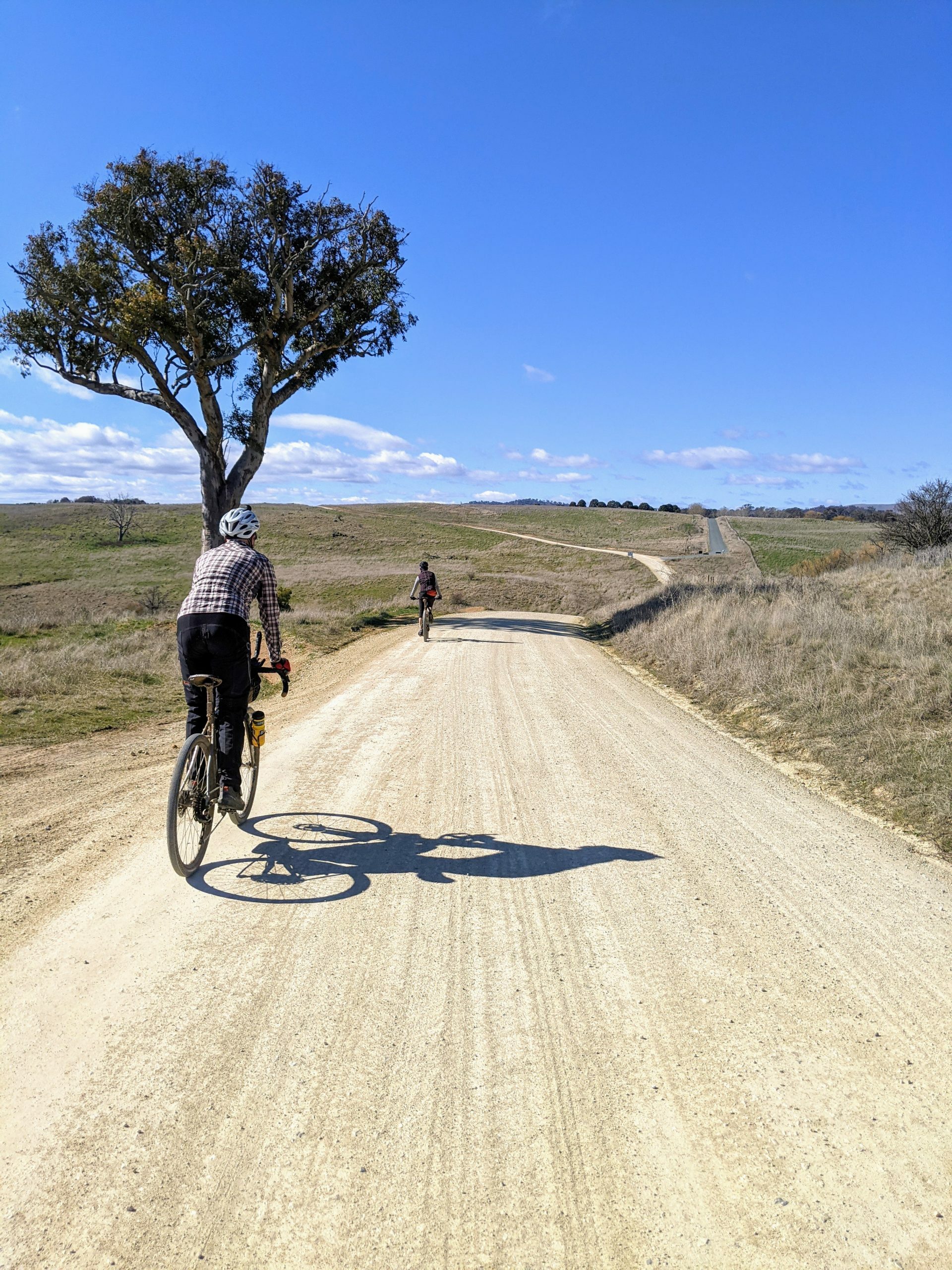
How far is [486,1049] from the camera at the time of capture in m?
3.23

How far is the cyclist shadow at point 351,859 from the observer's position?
464 cm

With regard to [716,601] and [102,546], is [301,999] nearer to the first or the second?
[716,601]

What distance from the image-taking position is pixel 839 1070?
315cm

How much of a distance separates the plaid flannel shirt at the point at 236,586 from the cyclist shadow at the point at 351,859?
1.34m

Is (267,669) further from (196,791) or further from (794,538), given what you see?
(794,538)

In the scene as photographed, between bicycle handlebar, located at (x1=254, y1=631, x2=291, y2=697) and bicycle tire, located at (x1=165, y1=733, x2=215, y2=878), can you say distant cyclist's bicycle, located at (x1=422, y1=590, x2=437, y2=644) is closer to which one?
bicycle handlebar, located at (x1=254, y1=631, x2=291, y2=697)

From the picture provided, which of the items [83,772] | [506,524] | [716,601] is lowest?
[83,772]

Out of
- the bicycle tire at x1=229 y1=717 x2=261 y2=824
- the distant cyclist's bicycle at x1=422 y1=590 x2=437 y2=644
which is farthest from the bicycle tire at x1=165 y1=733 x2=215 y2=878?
the distant cyclist's bicycle at x1=422 y1=590 x2=437 y2=644

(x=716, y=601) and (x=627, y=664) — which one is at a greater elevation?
(x=716, y=601)

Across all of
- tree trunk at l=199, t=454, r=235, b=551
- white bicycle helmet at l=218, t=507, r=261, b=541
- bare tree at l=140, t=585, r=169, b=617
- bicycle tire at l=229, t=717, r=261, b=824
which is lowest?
bare tree at l=140, t=585, r=169, b=617

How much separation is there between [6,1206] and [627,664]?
45.2 feet

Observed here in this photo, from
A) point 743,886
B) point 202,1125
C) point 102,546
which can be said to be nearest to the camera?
point 202,1125

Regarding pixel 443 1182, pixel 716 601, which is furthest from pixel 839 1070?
pixel 716 601

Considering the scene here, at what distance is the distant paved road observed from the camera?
63.1 meters
